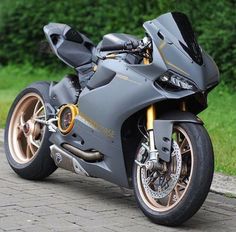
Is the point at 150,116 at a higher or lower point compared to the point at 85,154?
higher

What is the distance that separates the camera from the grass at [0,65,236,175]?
7.75 meters

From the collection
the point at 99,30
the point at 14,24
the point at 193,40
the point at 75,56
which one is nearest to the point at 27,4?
the point at 14,24

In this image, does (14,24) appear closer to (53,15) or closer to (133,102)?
(53,15)

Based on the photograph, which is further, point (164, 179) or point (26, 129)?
point (26, 129)

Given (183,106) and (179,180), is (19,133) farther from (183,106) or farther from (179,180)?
(179,180)

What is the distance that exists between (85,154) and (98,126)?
29 cm

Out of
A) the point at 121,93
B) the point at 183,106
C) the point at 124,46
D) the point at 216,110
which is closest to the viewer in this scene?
the point at 183,106

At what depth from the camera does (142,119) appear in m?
5.57

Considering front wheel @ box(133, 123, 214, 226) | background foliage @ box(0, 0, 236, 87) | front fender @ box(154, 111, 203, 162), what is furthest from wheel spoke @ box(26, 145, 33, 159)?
background foliage @ box(0, 0, 236, 87)

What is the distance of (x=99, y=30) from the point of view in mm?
16156

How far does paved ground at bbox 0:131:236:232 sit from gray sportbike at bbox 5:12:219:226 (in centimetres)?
19

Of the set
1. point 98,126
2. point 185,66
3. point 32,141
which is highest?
point 185,66

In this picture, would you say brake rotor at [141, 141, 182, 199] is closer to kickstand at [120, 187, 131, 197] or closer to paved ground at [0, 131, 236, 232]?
paved ground at [0, 131, 236, 232]

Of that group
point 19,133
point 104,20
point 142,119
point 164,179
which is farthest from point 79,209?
point 104,20
